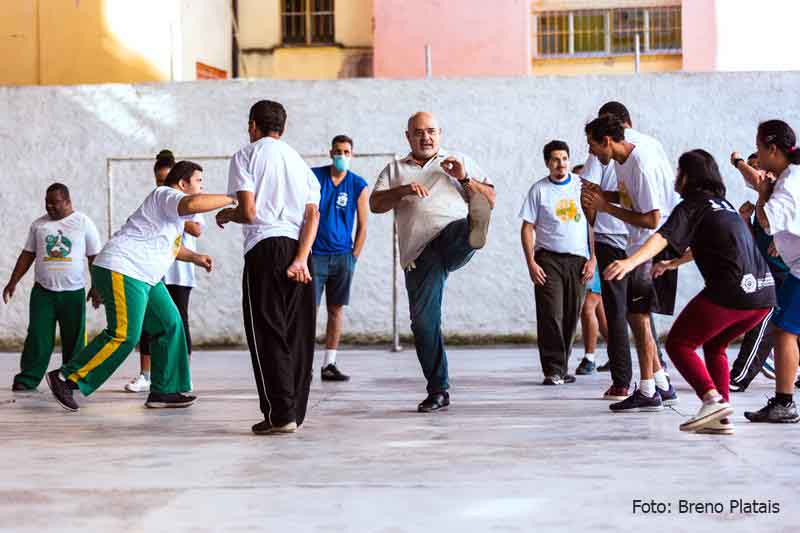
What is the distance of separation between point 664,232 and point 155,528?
317cm

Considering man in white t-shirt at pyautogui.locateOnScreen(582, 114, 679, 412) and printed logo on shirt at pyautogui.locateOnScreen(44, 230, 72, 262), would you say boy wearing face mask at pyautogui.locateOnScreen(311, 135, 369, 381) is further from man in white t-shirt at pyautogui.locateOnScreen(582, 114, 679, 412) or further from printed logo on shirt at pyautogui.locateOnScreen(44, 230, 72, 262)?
man in white t-shirt at pyautogui.locateOnScreen(582, 114, 679, 412)

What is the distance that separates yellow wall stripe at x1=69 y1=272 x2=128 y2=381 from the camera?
25.1 ft

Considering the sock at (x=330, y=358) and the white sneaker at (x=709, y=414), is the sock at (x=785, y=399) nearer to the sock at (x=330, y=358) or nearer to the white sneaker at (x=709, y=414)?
the white sneaker at (x=709, y=414)

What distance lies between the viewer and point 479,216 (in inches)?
282

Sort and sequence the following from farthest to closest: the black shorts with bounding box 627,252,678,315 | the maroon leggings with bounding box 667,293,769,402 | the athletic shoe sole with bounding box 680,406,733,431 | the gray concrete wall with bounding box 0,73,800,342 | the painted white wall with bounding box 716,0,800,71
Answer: the painted white wall with bounding box 716,0,800,71 < the gray concrete wall with bounding box 0,73,800,342 < the black shorts with bounding box 627,252,678,315 < the maroon leggings with bounding box 667,293,769,402 < the athletic shoe sole with bounding box 680,406,733,431

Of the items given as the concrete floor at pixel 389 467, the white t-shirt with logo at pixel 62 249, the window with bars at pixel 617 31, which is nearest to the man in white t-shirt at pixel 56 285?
the white t-shirt with logo at pixel 62 249

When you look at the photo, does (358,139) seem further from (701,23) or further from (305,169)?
(701,23)

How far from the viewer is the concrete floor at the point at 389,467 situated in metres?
4.29

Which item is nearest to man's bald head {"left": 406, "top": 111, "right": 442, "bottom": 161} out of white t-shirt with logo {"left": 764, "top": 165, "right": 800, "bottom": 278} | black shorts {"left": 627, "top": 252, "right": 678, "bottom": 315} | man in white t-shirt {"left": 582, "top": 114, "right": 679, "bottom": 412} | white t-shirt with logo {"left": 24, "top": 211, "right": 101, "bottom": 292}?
man in white t-shirt {"left": 582, "top": 114, "right": 679, "bottom": 412}

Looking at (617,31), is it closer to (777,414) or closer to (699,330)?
(777,414)

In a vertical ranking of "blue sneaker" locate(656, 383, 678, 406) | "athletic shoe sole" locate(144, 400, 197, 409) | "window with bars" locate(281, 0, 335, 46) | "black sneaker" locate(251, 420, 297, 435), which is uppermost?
"window with bars" locate(281, 0, 335, 46)

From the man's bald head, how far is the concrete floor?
5.19 ft

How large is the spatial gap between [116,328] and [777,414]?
13.0ft

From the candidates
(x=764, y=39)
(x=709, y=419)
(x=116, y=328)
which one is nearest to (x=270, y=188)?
(x=116, y=328)
